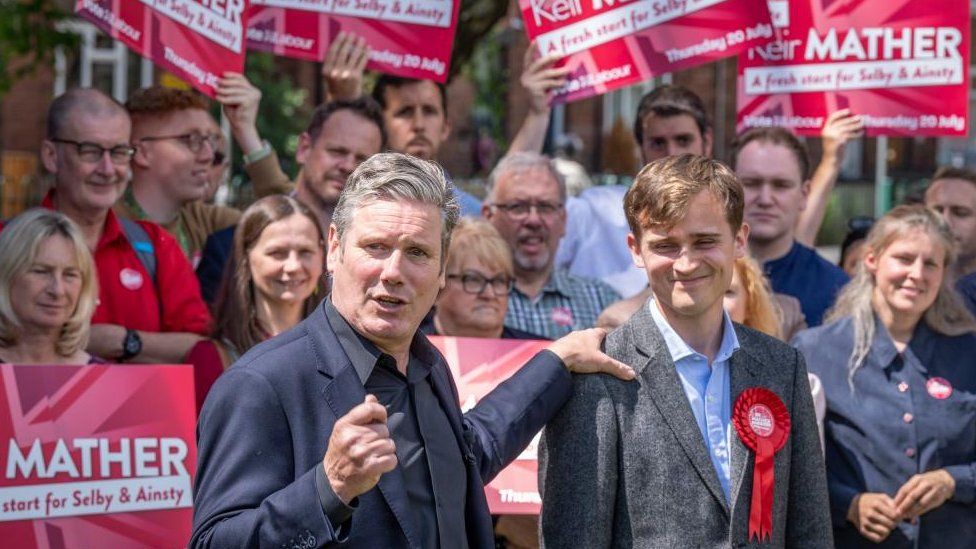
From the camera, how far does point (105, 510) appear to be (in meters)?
4.18

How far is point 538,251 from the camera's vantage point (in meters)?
5.73

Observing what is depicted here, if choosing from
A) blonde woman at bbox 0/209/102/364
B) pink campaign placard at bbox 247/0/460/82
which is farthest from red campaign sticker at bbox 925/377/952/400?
blonde woman at bbox 0/209/102/364

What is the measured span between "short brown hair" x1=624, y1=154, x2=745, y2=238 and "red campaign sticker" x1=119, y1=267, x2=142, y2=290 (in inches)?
89.2

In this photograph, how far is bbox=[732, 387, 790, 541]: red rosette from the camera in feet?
11.3

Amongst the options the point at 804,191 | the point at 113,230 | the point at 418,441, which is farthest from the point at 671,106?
the point at 418,441

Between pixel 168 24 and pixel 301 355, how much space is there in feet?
10.2

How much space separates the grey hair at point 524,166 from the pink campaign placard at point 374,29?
0.61 meters

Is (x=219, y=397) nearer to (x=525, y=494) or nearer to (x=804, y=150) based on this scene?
(x=525, y=494)

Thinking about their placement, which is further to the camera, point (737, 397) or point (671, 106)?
point (671, 106)

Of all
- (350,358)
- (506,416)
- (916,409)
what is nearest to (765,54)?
(916,409)

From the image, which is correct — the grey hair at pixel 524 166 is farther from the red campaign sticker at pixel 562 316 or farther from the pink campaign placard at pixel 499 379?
the pink campaign placard at pixel 499 379

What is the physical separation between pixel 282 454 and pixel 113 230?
2.60 meters

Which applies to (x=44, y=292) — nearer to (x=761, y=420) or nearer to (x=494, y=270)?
(x=494, y=270)

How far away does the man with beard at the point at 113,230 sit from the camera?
5098mm
